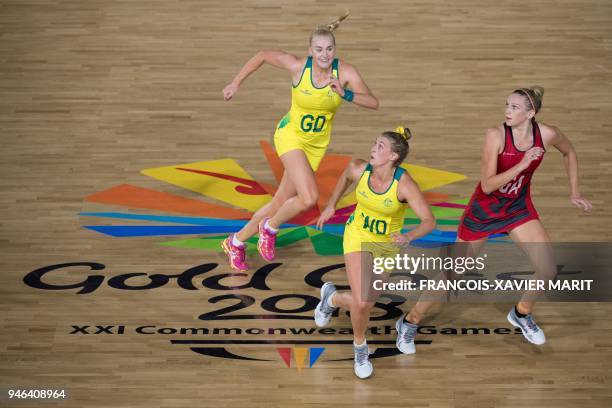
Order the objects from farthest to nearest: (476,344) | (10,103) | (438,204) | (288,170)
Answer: (10,103)
(438,204)
(288,170)
(476,344)

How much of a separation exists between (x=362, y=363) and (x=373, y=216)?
3.55 ft

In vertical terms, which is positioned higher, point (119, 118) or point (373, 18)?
point (373, 18)

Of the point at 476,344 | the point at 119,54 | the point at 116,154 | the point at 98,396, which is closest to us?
the point at 98,396

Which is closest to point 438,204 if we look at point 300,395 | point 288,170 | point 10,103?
point 288,170

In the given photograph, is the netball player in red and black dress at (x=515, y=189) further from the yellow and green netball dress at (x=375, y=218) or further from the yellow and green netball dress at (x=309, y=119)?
the yellow and green netball dress at (x=309, y=119)

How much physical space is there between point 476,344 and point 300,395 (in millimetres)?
1484

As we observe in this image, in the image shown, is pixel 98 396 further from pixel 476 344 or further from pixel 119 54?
pixel 119 54

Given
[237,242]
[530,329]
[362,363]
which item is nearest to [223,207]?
[237,242]

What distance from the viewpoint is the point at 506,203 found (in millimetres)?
8062

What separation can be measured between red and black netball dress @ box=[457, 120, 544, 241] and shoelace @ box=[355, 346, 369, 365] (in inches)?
45.7

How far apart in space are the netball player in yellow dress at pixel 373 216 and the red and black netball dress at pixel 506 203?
49cm

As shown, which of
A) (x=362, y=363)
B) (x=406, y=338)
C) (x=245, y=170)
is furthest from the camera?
(x=245, y=170)

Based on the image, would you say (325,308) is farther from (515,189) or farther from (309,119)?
(515,189)

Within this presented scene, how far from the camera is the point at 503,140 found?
7.89 metres
